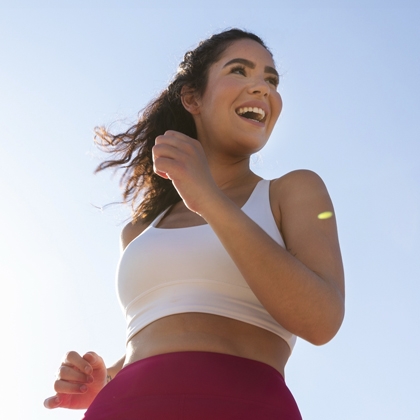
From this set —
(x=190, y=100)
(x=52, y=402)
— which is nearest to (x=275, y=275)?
(x=52, y=402)

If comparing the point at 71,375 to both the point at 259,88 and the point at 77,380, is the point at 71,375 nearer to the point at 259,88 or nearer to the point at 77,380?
the point at 77,380

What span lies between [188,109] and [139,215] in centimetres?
76

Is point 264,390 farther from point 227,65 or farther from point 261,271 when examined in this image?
point 227,65

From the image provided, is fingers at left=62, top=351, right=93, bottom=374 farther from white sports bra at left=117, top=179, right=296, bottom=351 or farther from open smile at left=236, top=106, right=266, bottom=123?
open smile at left=236, top=106, right=266, bottom=123

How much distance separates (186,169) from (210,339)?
2.17 ft

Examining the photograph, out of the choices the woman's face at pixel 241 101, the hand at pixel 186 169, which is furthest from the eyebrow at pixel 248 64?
the hand at pixel 186 169

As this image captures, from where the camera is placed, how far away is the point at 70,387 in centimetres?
299

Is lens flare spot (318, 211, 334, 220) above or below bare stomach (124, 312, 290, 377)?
above

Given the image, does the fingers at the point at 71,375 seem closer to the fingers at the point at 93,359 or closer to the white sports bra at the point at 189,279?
the fingers at the point at 93,359

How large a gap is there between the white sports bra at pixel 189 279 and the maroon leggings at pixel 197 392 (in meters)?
0.24

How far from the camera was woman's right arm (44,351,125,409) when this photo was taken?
2990 millimetres

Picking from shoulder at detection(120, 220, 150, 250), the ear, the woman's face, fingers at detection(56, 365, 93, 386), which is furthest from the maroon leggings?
the ear

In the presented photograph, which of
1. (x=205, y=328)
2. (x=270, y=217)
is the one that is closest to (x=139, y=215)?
(x=270, y=217)

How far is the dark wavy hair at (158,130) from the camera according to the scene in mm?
4035
